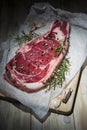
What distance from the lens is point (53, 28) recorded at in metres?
1.41

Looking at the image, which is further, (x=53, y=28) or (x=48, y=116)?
(x=53, y=28)

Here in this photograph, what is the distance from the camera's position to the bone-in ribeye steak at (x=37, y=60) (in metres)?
1.19

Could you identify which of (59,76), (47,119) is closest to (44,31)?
(59,76)

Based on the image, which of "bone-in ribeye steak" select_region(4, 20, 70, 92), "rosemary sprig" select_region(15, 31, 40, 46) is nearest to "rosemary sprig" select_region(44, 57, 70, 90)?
"bone-in ribeye steak" select_region(4, 20, 70, 92)

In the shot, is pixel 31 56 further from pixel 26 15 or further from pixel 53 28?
pixel 26 15

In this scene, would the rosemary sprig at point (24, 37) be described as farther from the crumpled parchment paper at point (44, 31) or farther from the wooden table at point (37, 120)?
the wooden table at point (37, 120)

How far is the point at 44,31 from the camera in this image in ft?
4.60

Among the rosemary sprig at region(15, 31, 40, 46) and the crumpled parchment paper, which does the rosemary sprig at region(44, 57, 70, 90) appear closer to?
the crumpled parchment paper

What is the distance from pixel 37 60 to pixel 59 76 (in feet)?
0.44

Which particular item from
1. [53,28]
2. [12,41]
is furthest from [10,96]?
[53,28]

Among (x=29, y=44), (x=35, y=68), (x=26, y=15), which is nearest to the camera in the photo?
(x=35, y=68)

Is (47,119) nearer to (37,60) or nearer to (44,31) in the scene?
(37,60)

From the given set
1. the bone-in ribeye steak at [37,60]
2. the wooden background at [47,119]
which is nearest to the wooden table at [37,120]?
the wooden background at [47,119]

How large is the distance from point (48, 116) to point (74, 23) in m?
0.57
